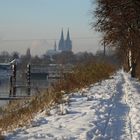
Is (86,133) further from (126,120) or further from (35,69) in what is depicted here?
(35,69)

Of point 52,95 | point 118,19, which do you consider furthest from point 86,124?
point 118,19

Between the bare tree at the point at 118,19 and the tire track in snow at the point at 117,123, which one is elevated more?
the bare tree at the point at 118,19

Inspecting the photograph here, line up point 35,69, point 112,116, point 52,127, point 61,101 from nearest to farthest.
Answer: point 52,127, point 112,116, point 61,101, point 35,69

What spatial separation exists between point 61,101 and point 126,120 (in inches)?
165

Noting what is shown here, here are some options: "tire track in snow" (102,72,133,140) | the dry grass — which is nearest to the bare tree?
the dry grass

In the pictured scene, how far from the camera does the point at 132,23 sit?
26.2 metres

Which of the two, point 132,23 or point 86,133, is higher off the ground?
point 132,23

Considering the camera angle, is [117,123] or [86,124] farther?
[117,123]

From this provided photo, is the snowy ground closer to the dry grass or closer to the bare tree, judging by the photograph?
→ the dry grass

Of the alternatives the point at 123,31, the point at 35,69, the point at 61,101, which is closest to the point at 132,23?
the point at 123,31

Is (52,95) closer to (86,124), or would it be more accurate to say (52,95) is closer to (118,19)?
(86,124)

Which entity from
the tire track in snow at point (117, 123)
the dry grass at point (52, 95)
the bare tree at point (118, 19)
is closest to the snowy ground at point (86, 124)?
the tire track in snow at point (117, 123)

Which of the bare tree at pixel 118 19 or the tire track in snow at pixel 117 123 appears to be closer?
the tire track in snow at pixel 117 123

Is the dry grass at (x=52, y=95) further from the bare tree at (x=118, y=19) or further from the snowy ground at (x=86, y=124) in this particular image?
the bare tree at (x=118, y=19)
